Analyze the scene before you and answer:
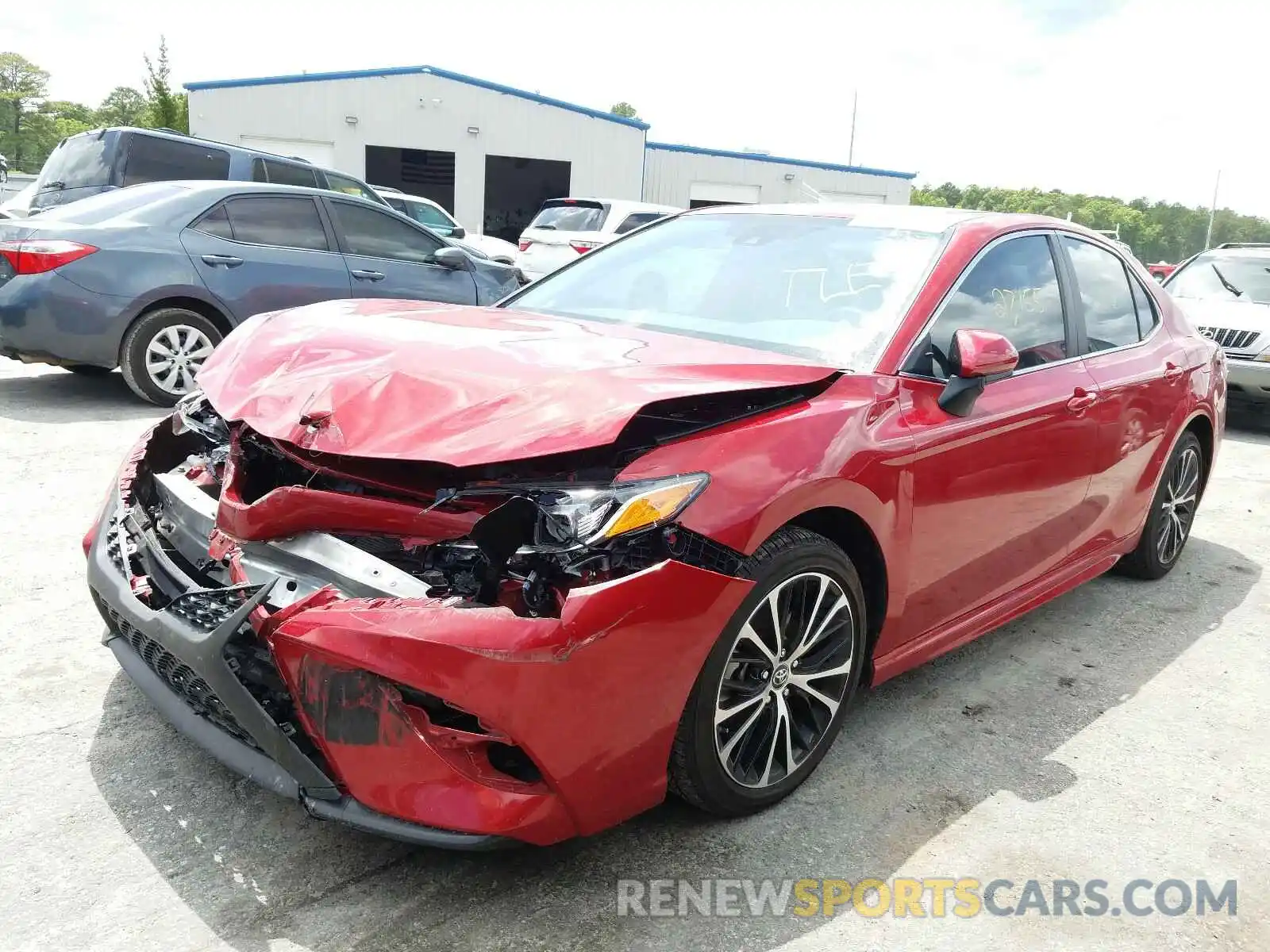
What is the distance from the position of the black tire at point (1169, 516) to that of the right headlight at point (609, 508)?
10.3ft

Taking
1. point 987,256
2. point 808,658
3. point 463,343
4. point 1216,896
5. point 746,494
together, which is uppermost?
point 987,256

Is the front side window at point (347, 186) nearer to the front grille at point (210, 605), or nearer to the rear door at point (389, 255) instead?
the rear door at point (389, 255)

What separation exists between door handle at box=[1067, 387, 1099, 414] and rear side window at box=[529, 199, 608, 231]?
10111 mm

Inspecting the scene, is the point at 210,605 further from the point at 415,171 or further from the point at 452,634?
the point at 415,171

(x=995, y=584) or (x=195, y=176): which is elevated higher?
(x=195, y=176)

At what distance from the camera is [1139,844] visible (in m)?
2.69

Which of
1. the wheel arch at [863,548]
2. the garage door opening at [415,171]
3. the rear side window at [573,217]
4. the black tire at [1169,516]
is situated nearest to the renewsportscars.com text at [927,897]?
the wheel arch at [863,548]

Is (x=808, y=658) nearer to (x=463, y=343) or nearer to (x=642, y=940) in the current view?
(x=642, y=940)

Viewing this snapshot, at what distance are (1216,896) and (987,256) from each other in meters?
1.98

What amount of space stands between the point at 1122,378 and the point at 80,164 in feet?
28.9

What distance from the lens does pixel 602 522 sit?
6.91ft

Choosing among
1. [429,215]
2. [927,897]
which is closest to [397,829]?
[927,897]

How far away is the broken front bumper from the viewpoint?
197 cm

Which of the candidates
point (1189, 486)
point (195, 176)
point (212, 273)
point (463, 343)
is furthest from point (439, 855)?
point (195, 176)
